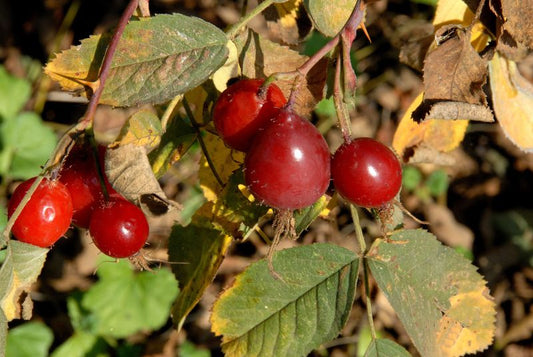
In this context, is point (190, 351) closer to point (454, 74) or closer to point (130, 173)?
point (130, 173)

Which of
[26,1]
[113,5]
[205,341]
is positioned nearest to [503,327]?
[205,341]

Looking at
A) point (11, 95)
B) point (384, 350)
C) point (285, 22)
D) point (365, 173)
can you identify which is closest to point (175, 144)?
point (285, 22)

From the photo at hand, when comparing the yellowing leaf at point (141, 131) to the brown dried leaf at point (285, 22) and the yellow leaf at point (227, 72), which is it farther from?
the brown dried leaf at point (285, 22)

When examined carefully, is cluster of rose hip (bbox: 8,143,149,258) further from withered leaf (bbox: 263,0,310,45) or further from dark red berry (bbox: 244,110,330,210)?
withered leaf (bbox: 263,0,310,45)

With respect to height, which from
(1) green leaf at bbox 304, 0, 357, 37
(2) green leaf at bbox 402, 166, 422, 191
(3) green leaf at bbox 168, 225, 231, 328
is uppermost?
(1) green leaf at bbox 304, 0, 357, 37

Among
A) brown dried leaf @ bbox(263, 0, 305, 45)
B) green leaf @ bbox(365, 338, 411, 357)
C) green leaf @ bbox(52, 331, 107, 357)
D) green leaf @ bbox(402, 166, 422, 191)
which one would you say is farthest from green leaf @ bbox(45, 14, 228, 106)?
green leaf @ bbox(402, 166, 422, 191)

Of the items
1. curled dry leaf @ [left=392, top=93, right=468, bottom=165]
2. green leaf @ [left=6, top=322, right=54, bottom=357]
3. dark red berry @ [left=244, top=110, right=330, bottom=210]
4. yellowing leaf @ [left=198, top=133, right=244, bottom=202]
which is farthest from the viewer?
green leaf @ [left=6, top=322, right=54, bottom=357]
